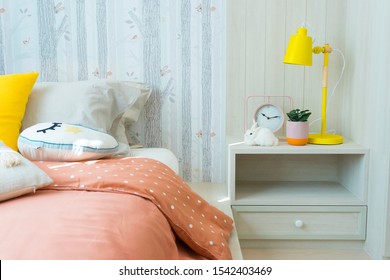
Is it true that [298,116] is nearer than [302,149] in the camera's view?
No

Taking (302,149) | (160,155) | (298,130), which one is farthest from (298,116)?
(160,155)

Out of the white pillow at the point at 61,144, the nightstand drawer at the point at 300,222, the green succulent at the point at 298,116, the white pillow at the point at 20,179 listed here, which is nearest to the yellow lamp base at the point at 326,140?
the green succulent at the point at 298,116

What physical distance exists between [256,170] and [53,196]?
1.41 meters

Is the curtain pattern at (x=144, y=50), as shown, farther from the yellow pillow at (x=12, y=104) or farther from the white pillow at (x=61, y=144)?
the white pillow at (x=61, y=144)

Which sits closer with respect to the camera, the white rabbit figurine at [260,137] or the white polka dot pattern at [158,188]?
the white polka dot pattern at [158,188]

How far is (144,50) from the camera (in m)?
2.52

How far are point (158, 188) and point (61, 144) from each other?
51 cm

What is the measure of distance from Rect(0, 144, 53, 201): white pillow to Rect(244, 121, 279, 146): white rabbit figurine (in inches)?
41.7

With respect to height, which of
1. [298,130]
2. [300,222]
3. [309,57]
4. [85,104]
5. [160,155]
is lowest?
[300,222]

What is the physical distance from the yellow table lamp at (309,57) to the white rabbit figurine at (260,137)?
215mm

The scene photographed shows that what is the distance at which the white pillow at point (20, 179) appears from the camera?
1.30m

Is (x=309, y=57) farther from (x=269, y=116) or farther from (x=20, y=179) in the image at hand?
(x=20, y=179)
